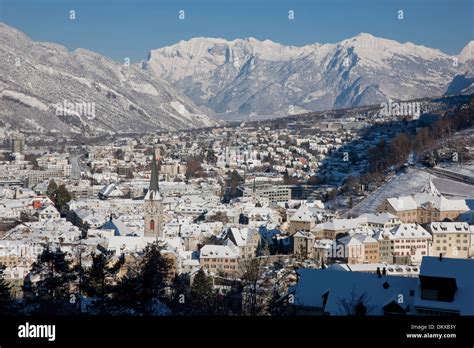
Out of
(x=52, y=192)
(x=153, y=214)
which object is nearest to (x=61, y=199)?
(x=52, y=192)

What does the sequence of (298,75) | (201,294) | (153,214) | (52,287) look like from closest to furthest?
(52,287) < (201,294) < (153,214) < (298,75)

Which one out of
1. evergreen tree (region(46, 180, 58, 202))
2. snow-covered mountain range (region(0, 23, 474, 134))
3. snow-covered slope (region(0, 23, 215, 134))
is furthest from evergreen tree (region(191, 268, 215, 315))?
snow-covered slope (region(0, 23, 215, 134))

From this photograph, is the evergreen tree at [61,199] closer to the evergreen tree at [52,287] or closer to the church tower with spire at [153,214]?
the church tower with spire at [153,214]

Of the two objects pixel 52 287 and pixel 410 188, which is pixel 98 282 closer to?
pixel 52 287

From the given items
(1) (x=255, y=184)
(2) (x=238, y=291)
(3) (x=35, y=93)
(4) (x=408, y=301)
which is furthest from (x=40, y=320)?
(3) (x=35, y=93)

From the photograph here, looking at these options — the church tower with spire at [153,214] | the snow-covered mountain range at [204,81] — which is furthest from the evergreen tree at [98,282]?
the church tower with spire at [153,214]

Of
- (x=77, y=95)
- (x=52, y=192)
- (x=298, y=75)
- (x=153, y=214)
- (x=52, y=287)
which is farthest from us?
(x=298, y=75)
